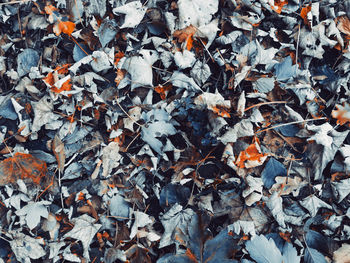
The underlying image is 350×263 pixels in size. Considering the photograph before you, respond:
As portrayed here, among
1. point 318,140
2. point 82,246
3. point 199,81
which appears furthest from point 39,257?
point 318,140

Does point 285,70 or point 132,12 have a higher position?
point 132,12

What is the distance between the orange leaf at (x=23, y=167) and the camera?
57.9 inches

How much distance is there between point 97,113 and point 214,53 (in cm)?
64

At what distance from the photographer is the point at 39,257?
147 cm

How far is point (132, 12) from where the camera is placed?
4.60ft

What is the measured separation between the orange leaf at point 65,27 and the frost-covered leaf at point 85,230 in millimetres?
928

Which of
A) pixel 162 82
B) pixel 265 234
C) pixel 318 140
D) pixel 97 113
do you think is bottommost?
pixel 265 234

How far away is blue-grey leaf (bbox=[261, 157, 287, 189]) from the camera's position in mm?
1371

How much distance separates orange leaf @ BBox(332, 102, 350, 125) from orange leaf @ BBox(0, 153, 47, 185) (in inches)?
57.1

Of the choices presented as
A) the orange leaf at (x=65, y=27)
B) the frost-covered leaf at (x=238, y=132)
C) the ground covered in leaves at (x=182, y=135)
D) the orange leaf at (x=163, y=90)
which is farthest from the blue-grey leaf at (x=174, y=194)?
the orange leaf at (x=65, y=27)

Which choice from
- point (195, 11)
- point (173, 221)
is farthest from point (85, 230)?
point (195, 11)

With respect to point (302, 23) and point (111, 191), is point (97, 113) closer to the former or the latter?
point (111, 191)

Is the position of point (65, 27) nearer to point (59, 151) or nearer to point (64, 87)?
point (64, 87)

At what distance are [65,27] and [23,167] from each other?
0.74 m
